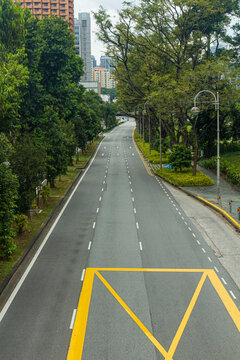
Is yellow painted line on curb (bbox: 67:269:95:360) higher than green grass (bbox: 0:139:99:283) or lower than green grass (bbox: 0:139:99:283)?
lower

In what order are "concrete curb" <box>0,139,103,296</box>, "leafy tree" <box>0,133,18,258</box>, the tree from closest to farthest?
"leafy tree" <box>0,133,18,258</box> → "concrete curb" <box>0,139,103,296</box> → the tree

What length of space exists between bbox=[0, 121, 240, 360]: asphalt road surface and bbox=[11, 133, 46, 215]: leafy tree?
285cm

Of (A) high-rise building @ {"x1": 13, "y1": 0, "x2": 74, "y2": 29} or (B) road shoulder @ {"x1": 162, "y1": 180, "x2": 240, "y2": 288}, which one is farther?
(A) high-rise building @ {"x1": 13, "y1": 0, "x2": 74, "y2": 29}

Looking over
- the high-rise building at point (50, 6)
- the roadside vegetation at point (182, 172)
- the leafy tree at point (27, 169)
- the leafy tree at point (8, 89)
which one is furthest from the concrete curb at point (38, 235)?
the high-rise building at point (50, 6)

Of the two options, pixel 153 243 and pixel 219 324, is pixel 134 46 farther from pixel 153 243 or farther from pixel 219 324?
pixel 219 324

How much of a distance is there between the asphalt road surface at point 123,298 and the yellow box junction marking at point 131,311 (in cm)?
3

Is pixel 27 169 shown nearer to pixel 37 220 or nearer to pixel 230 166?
pixel 37 220

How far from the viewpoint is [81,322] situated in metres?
13.0

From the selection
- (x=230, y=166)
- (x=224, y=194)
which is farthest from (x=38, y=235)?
(x=230, y=166)

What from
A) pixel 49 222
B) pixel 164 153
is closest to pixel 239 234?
pixel 49 222

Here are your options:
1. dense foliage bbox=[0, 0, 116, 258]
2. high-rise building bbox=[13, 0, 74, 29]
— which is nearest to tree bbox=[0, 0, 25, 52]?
dense foliage bbox=[0, 0, 116, 258]

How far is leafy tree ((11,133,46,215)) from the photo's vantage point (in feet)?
73.4

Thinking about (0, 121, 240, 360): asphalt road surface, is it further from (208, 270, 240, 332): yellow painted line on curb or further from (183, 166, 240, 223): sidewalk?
(183, 166, 240, 223): sidewalk

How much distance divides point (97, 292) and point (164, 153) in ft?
164
